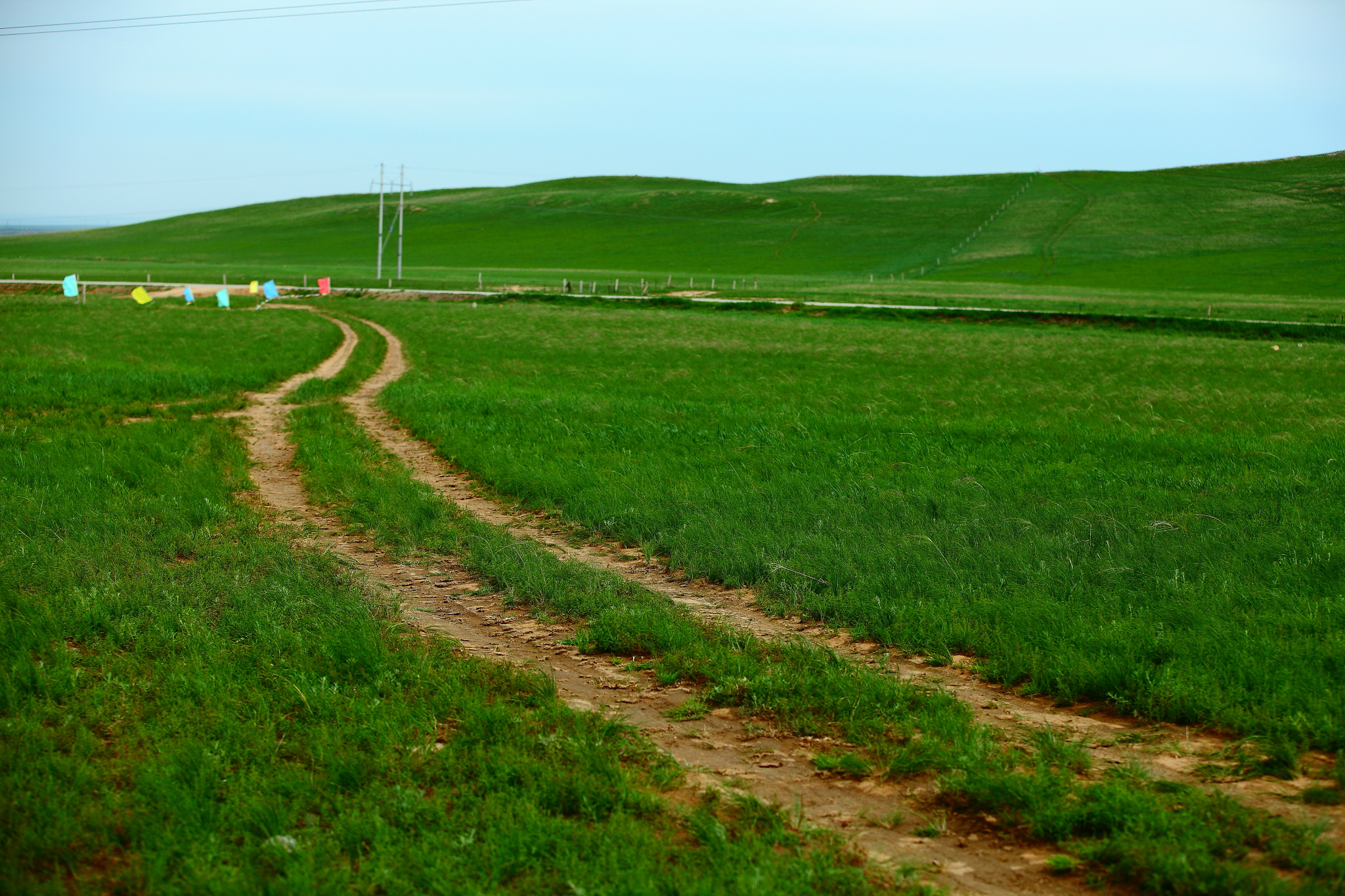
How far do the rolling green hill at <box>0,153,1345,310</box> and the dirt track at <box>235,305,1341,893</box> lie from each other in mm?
59438

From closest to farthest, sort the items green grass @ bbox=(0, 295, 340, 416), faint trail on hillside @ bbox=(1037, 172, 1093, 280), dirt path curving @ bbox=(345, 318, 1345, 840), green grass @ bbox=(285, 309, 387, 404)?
dirt path curving @ bbox=(345, 318, 1345, 840) → green grass @ bbox=(0, 295, 340, 416) → green grass @ bbox=(285, 309, 387, 404) → faint trail on hillside @ bbox=(1037, 172, 1093, 280)

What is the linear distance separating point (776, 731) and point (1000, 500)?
18.8 feet

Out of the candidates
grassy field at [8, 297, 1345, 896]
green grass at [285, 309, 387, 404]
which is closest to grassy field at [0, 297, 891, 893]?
grassy field at [8, 297, 1345, 896]

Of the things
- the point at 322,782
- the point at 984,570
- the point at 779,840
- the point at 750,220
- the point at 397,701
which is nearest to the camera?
the point at 779,840

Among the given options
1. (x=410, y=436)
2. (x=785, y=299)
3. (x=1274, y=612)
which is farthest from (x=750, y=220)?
(x=1274, y=612)

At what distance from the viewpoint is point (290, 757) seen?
483 cm

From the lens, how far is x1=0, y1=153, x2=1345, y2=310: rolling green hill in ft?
269

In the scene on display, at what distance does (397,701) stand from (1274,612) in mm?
6079

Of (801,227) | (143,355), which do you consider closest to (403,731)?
(143,355)

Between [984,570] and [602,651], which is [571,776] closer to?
[602,651]

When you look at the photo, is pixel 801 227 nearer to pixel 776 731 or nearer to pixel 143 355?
pixel 143 355

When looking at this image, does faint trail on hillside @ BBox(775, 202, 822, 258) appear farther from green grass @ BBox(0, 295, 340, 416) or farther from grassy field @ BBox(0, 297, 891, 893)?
grassy field @ BBox(0, 297, 891, 893)

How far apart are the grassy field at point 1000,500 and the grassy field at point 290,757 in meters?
2.79

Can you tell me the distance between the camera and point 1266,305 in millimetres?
52625
